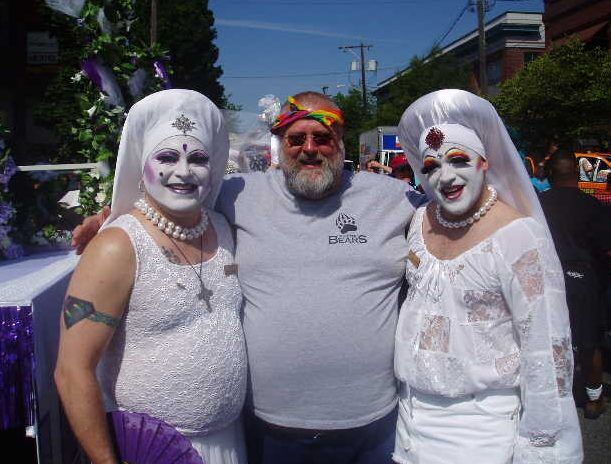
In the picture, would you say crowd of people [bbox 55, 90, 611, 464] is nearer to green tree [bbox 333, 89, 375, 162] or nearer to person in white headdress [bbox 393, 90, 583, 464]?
person in white headdress [bbox 393, 90, 583, 464]

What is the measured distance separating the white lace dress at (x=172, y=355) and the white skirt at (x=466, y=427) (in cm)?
69

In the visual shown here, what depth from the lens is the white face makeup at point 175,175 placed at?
2.05 meters

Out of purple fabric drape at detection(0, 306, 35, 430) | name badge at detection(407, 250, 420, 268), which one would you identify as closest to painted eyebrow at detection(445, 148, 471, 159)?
name badge at detection(407, 250, 420, 268)

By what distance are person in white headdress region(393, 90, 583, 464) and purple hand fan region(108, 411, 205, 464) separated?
0.85 meters

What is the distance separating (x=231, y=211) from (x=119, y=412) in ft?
3.15

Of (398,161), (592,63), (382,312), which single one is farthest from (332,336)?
(592,63)

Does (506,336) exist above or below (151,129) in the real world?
below

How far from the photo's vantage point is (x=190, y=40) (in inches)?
1005

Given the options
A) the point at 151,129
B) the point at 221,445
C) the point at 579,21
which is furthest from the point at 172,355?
the point at 579,21

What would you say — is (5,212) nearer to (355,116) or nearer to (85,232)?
(85,232)

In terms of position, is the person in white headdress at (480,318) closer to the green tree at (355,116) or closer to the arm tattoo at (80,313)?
the arm tattoo at (80,313)

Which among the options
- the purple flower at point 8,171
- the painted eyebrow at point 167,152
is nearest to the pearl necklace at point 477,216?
the painted eyebrow at point 167,152

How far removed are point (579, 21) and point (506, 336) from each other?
875 inches

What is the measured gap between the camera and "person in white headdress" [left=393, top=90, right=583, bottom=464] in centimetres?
200
